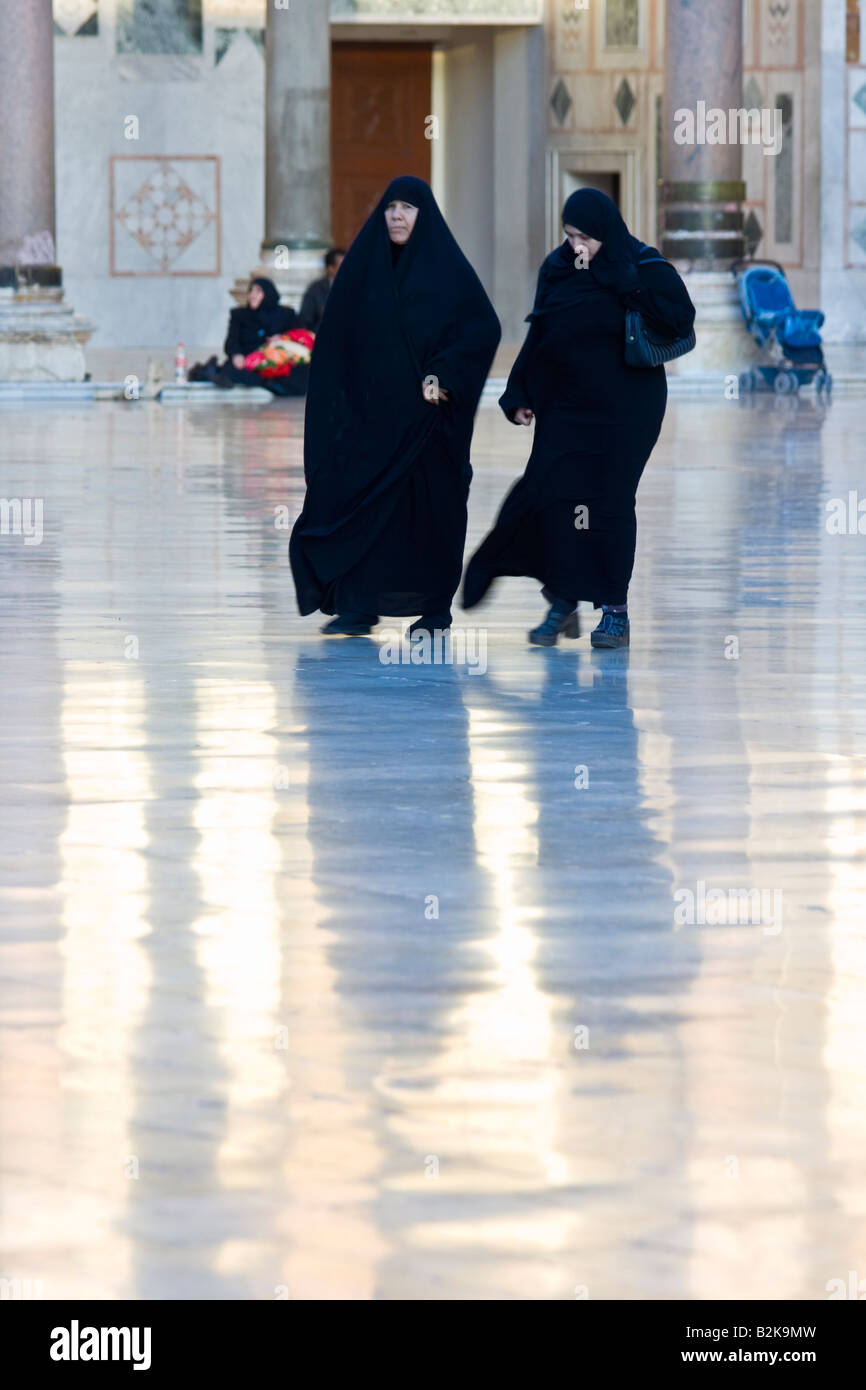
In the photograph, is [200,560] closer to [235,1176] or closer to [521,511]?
[521,511]

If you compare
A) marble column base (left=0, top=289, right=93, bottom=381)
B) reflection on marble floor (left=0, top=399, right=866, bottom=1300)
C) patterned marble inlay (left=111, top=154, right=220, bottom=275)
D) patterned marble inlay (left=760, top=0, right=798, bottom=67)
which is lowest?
reflection on marble floor (left=0, top=399, right=866, bottom=1300)

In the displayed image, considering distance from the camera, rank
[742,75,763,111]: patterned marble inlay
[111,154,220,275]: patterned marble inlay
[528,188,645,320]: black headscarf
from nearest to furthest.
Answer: [528,188,645,320]: black headscarf
[742,75,763,111]: patterned marble inlay
[111,154,220,275]: patterned marble inlay

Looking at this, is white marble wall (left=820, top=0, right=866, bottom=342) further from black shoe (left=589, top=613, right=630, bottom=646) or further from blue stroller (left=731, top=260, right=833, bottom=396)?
black shoe (left=589, top=613, right=630, bottom=646)

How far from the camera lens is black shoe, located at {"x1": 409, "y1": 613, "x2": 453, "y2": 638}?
725cm

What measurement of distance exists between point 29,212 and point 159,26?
7588mm

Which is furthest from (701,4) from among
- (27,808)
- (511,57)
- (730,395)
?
(27,808)

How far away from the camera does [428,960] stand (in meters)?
3.83

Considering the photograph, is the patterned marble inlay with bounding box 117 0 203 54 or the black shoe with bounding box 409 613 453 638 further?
the patterned marble inlay with bounding box 117 0 203 54

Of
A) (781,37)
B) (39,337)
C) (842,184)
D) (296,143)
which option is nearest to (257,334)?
(39,337)

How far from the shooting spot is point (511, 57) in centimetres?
2622

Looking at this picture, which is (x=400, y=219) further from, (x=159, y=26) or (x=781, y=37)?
(x=159, y=26)

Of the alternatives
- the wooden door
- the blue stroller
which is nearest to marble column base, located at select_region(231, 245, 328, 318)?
the blue stroller

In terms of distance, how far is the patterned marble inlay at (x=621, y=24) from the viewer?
2498 cm

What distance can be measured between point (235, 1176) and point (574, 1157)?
1.25 ft
